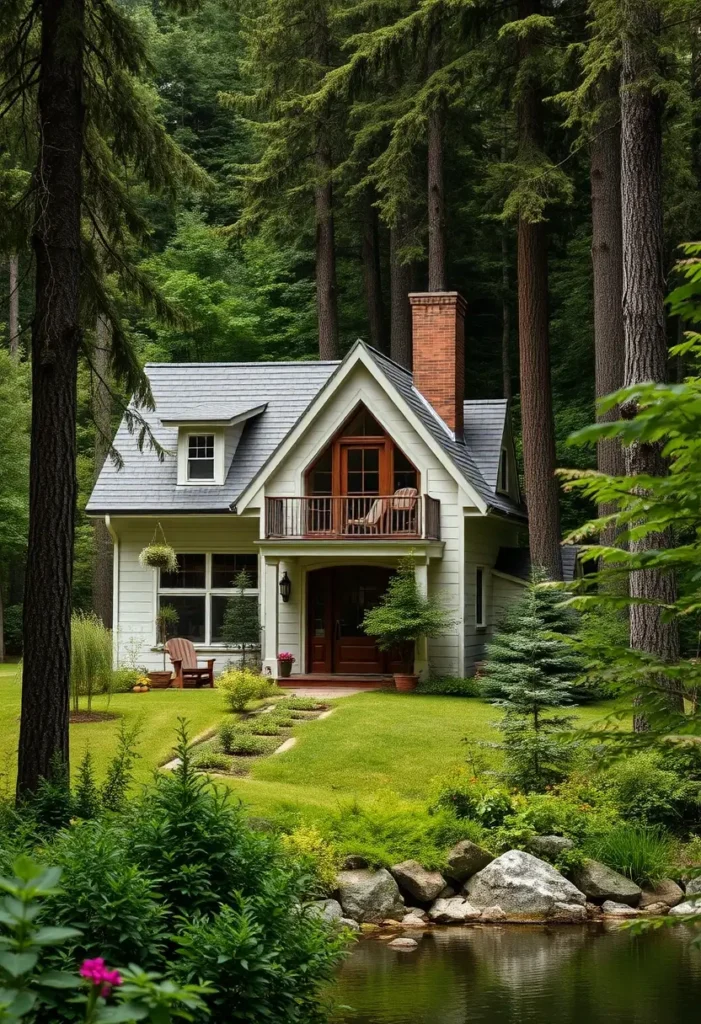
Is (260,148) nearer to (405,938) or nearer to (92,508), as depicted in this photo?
(92,508)

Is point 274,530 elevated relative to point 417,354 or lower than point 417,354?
lower

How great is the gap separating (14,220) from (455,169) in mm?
25694

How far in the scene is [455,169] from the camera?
117ft

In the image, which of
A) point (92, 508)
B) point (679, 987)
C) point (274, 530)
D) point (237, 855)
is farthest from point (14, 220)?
point (92, 508)

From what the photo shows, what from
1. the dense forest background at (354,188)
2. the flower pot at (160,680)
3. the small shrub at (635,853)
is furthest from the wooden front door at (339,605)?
the small shrub at (635,853)

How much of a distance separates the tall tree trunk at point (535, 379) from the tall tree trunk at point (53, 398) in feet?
45.4

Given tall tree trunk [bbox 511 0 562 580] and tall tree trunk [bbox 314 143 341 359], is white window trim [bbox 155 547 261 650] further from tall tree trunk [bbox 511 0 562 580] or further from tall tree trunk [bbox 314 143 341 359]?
tall tree trunk [bbox 314 143 341 359]

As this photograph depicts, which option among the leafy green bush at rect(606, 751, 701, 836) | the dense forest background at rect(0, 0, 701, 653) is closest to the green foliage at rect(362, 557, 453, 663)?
the dense forest background at rect(0, 0, 701, 653)

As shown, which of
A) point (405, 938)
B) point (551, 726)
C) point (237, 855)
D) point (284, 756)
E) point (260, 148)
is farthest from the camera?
point (260, 148)

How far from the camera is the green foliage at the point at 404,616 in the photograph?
72.7ft

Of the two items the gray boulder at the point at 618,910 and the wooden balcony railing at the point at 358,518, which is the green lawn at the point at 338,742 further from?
the wooden balcony railing at the point at 358,518

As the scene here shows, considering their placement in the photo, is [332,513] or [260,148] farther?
[260,148]

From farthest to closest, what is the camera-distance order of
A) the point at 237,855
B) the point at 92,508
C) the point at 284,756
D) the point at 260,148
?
the point at 260,148 → the point at 92,508 → the point at 284,756 → the point at 237,855

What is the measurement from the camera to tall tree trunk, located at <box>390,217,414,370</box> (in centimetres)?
3269
